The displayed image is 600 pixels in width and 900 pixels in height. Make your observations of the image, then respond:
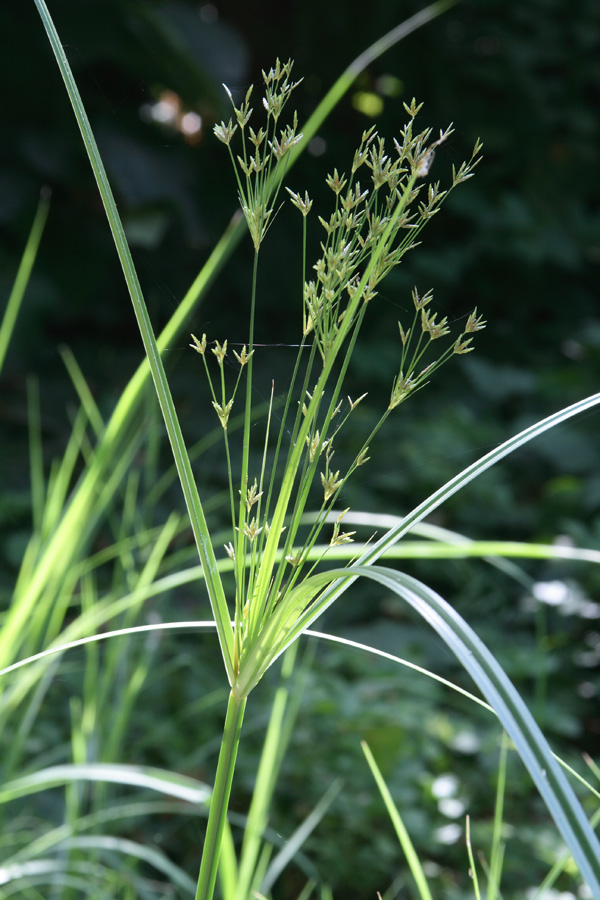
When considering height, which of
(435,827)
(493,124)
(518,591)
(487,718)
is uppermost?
(493,124)

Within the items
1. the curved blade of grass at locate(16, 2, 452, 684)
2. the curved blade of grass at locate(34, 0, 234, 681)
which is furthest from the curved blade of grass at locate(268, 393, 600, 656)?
the curved blade of grass at locate(16, 2, 452, 684)

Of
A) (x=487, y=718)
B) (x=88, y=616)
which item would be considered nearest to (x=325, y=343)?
(x=88, y=616)

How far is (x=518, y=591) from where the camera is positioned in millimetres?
1438

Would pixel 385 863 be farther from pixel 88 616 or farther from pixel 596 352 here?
pixel 596 352

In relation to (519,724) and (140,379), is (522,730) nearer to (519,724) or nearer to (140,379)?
(519,724)

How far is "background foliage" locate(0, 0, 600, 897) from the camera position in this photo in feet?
3.25

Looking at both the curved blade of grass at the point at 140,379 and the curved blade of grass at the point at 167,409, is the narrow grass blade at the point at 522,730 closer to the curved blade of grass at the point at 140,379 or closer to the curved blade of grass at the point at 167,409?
the curved blade of grass at the point at 167,409

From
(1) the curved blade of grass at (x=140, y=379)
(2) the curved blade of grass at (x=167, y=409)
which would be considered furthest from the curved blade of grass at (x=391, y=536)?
(1) the curved blade of grass at (x=140, y=379)

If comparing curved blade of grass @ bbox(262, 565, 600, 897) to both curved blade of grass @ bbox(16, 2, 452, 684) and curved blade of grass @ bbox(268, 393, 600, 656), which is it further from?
curved blade of grass @ bbox(16, 2, 452, 684)

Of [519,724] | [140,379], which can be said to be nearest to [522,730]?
[519,724]

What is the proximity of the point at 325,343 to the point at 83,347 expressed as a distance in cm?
174

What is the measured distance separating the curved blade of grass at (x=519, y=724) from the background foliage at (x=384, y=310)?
0.27 m

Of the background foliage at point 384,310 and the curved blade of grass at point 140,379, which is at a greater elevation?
the background foliage at point 384,310

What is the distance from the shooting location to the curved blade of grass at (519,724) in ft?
0.41
